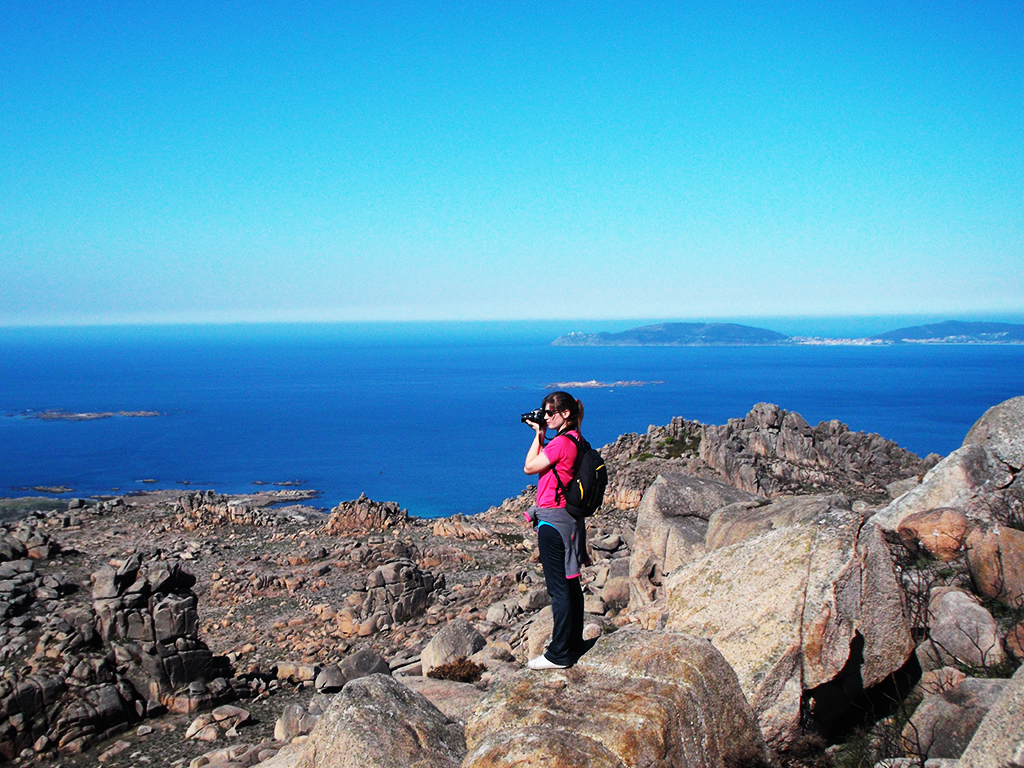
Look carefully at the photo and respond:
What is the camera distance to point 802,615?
295 inches

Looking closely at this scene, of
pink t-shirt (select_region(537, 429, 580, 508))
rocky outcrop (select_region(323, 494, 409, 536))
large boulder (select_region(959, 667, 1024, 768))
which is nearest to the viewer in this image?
large boulder (select_region(959, 667, 1024, 768))

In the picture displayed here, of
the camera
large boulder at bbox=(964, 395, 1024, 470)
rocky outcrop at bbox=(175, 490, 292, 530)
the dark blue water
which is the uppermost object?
the camera

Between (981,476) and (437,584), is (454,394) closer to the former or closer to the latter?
(437,584)

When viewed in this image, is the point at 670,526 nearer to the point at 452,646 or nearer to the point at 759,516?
the point at 759,516

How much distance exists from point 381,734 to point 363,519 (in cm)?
2918

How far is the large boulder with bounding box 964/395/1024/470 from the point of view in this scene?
49.3 ft

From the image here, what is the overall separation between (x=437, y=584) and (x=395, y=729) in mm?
17923

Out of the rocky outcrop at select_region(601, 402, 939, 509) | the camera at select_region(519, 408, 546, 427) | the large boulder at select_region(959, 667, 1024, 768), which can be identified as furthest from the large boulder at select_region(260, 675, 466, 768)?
the rocky outcrop at select_region(601, 402, 939, 509)

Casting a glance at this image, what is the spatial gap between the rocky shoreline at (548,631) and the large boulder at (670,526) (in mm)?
63

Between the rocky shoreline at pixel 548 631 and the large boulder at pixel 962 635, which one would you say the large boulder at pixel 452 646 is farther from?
the large boulder at pixel 962 635

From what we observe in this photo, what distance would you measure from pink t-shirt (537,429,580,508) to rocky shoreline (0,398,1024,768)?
61.9 inches

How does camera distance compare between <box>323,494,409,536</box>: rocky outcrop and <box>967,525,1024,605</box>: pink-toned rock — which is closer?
<box>967,525,1024,605</box>: pink-toned rock

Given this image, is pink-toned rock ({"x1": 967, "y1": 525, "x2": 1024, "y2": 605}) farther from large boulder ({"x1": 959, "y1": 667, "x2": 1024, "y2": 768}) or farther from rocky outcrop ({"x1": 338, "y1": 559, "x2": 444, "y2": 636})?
rocky outcrop ({"x1": 338, "y1": 559, "x2": 444, "y2": 636})

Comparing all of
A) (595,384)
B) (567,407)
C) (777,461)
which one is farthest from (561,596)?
(595,384)
